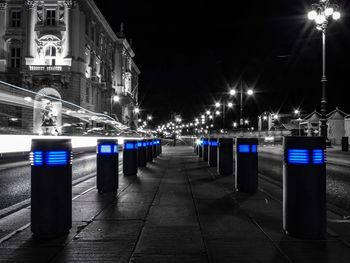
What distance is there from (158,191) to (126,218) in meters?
3.30

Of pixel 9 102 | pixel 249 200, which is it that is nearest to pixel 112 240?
pixel 249 200

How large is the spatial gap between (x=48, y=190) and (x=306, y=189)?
334 cm

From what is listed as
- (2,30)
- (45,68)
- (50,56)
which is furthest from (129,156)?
(2,30)

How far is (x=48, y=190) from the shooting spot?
5406 millimetres

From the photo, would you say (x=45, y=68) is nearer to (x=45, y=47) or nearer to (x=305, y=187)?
(x=45, y=47)

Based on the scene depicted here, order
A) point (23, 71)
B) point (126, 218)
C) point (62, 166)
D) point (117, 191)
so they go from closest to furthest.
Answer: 1. point (62, 166)
2. point (126, 218)
3. point (117, 191)
4. point (23, 71)

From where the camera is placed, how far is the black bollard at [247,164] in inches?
376

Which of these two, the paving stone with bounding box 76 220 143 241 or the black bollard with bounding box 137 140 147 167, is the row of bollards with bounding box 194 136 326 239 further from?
the black bollard with bounding box 137 140 147 167

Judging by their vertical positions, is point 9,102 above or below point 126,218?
above

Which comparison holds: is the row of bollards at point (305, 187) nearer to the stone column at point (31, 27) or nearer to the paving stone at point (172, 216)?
the paving stone at point (172, 216)

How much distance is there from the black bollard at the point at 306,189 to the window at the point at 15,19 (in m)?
56.6

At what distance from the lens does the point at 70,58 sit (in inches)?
2116

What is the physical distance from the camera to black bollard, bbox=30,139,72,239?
5402 millimetres

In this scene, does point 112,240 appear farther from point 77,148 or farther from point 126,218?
point 77,148
